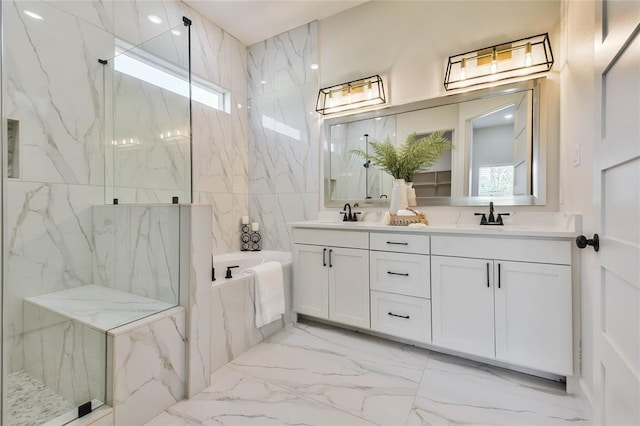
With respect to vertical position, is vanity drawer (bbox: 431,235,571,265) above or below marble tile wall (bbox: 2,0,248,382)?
below

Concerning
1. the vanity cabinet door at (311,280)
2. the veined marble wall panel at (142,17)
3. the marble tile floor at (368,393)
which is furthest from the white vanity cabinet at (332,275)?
the veined marble wall panel at (142,17)

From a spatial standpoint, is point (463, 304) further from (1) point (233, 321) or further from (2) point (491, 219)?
(1) point (233, 321)

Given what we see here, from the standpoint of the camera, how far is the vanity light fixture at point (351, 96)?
266 centimetres

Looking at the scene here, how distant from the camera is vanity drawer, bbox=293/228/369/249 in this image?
2221 mm

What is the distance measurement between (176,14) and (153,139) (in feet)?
4.48

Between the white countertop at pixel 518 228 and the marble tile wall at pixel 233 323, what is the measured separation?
2.43 feet

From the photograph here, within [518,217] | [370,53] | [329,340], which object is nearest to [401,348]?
[329,340]

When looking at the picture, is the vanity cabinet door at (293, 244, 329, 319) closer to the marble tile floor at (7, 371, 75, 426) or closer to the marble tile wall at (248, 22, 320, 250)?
the marble tile wall at (248, 22, 320, 250)

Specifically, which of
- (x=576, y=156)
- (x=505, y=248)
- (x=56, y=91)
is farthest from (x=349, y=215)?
(x=56, y=91)

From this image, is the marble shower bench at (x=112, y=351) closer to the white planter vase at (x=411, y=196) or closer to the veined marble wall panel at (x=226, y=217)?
the veined marble wall panel at (x=226, y=217)

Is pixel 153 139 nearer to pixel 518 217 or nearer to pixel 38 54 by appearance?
pixel 38 54

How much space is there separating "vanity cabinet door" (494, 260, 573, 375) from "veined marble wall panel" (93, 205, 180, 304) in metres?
1.94

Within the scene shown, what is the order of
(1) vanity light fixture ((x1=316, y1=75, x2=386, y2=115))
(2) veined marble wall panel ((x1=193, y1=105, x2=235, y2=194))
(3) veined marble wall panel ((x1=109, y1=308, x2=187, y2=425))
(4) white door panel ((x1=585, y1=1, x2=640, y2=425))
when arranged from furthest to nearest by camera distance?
1. (2) veined marble wall panel ((x1=193, y1=105, x2=235, y2=194))
2. (1) vanity light fixture ((x1=316, y1=75, x2=386, y2=115))
3. (3) veined marble wall panel ((x1=109, y1=308, x2=187, y2=425))
4. (4) white door panel ((x1=585, y1=1, x2=640, y2=425))

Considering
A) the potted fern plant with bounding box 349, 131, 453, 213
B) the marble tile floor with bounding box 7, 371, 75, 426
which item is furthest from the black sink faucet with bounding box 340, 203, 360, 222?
the marble tile floor with bounding box 7, 371, 75, 426
